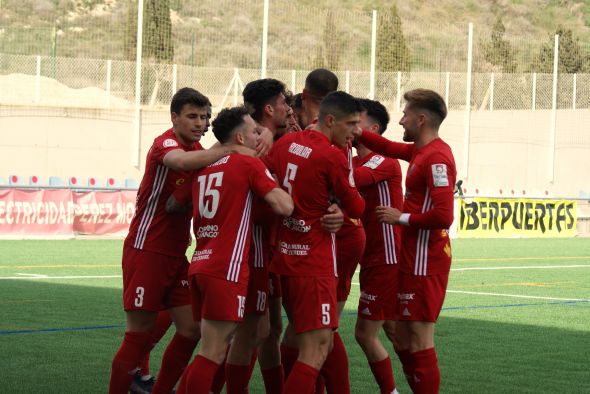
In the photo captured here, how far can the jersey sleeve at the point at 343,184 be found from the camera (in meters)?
6.75

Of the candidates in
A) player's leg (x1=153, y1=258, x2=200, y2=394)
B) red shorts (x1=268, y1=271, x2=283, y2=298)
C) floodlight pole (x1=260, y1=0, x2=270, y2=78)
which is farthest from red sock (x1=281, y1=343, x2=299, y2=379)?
floodlight pole (x1=260, y1=0, x2=270, y2=78)

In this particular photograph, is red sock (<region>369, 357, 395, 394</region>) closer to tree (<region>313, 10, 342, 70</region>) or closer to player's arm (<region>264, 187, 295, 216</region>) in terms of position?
player's arm (<region>264, 187, 295, 216</region>)

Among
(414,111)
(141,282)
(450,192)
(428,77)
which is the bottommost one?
(141,282)

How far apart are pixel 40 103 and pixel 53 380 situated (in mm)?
28746

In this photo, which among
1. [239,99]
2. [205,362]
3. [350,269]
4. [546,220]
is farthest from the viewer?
[239,99]

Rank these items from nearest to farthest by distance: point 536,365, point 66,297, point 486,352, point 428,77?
point 536,365, point 486,352, point 66,297, point 428,77

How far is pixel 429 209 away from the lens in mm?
7281

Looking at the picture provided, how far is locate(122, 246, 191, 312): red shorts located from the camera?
7477 millimetres

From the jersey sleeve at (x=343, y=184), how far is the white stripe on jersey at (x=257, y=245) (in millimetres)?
702

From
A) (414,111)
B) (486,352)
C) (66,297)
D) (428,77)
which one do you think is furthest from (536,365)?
(428,77)

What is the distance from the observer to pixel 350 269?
7.83 meters

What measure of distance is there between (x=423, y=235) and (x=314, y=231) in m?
0.91

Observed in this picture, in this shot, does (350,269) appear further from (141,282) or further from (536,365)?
(536,365)

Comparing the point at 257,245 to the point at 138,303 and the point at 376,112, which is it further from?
the point at 376,112
